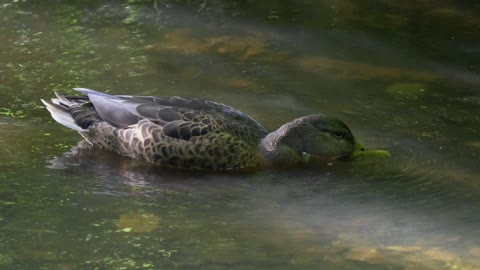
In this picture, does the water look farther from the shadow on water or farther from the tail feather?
the tail feather

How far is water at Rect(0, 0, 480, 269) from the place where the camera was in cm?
704

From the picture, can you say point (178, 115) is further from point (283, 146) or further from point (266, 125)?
point (266, 125)

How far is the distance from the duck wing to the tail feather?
0.22 m

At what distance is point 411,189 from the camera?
818 cm

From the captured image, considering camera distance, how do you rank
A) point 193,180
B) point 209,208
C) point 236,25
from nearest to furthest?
point 209,208 < point 193,180 < point 236,25

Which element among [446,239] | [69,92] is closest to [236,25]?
[69,92]

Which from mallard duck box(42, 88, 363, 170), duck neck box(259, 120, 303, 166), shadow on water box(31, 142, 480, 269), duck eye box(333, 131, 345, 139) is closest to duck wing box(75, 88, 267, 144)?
mallard duck box(42, 88, 363, 170)

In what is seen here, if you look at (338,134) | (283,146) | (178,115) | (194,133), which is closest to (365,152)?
(338,134)

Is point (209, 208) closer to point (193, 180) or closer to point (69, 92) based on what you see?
point (193, 180)

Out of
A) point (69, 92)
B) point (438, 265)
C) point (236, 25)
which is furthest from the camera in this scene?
point (236, 25)

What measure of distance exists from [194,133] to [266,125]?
1.17 m

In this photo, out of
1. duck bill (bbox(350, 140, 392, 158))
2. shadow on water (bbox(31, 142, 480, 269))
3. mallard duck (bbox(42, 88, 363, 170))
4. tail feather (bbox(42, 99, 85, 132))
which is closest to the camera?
shadow on water (bbox(31, 142, 480, 269))

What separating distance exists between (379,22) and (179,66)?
313 centimetres

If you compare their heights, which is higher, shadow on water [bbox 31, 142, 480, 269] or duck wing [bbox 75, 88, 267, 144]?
duck wing [bbox 75, 88, 267, 144]
